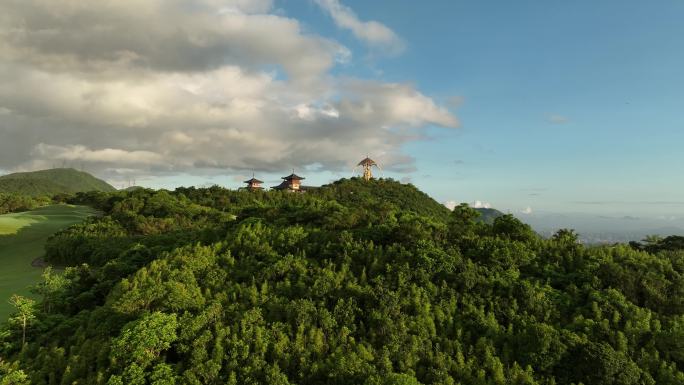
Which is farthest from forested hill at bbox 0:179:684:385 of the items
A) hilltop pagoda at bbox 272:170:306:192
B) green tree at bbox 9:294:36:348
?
hilltop pagoda at bbox 272:170:306:192

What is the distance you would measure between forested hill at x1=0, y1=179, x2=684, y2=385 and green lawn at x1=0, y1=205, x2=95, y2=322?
31.1ft

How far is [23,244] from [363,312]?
45836 millimetres

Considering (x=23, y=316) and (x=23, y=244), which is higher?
(x=23, y=244)

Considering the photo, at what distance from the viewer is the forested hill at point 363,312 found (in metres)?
15.6

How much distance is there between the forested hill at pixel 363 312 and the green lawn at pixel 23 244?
9482 millimetres

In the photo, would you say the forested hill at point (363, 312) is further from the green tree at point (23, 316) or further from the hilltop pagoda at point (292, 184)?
the hilltop pagoda at point (292, 184)

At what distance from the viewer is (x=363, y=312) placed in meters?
18.8

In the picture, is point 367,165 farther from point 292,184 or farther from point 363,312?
point 363,312

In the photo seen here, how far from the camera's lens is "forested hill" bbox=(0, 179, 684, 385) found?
15.6 metres

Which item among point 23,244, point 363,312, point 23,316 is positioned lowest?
point 23,316

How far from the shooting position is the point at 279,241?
25.1 m

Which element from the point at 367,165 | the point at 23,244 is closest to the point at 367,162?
the point at 367,165

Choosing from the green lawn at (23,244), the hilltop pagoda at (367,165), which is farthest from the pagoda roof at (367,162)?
the green lawn at (23,244)

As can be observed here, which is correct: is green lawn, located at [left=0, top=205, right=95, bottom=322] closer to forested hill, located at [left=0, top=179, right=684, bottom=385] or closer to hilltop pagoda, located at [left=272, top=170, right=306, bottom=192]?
forested hill, located at [left=0, top=179, right=684, bottom=385]
